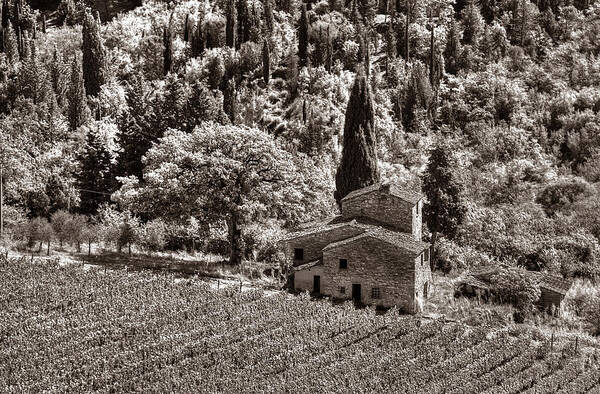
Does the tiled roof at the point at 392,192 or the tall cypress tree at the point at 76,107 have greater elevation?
the tall cypress tree at the point at 76,107

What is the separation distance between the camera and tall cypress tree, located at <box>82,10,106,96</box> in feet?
335

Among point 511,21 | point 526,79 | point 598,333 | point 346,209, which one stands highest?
point 511,21

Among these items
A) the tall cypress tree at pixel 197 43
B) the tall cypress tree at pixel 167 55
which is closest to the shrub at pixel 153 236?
the tall cypress tree at pixel 167 55

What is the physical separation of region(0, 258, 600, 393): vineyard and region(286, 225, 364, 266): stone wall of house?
4947mm

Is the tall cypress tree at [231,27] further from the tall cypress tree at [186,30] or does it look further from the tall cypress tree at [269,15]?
the tall cypress tree at [186,30]

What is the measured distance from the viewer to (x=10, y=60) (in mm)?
111125

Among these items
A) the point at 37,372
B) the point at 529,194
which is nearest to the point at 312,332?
the point at 37,372

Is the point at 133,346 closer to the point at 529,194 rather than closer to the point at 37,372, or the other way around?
the point at 37,372

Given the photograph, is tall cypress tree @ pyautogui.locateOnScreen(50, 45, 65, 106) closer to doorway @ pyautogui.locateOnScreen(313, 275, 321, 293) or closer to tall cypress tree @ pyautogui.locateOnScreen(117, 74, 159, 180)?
tall cypress tree @ pyautogui.locateOnScreen(117, 74, 159, 180)

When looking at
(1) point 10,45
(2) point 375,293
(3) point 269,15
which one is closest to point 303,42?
(3) point 269,15

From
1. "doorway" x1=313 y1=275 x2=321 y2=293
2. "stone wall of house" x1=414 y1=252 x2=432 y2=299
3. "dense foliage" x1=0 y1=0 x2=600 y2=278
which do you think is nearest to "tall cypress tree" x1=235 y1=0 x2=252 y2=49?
"dense foliage" x1=0 y1=0 x2=600 y2=278

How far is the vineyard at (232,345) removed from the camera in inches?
1232

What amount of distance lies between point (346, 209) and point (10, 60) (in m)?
77.9

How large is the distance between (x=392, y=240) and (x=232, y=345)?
12968mm
